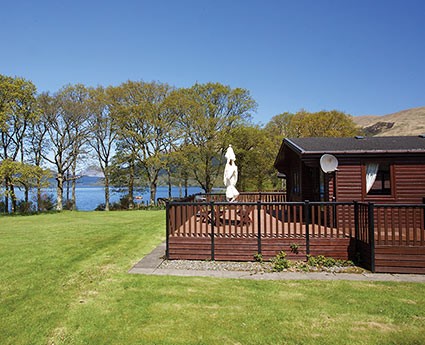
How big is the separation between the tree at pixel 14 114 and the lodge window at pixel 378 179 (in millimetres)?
22961

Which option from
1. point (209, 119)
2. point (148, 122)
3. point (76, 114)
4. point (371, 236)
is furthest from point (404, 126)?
point (371, 236)

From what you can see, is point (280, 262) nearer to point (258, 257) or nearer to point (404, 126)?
point (258, 257)

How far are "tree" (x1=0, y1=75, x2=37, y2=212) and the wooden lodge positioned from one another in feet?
64.5

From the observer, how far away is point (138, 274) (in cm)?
630

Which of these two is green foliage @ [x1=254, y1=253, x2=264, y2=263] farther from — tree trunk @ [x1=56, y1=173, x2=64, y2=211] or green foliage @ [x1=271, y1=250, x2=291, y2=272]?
tree trunk @ [x1=56, y1=173, x2=64, y2=211]

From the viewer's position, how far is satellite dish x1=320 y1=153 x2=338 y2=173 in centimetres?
877

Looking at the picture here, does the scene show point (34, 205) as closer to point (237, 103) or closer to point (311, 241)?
point (237, 103)

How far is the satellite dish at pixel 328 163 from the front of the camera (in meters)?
8.77

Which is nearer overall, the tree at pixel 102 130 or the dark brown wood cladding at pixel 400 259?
the dark brown wood cladding at pixel 400 259

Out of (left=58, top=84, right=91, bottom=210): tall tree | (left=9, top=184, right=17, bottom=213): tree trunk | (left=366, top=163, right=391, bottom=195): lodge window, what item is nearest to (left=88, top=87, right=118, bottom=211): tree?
(left=58, top=84, right=91, bottom=210): tall tree

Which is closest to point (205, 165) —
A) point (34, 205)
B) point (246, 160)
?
point (246, 160)

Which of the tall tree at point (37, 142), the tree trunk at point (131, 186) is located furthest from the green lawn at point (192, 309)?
the tall tree at point (37, 142)

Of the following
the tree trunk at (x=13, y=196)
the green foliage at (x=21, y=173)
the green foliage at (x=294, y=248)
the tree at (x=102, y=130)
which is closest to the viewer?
the green foliage at (x=294, y=248)

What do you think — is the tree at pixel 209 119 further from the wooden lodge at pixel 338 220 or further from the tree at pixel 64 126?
the wooden lodge at pixel 338 220
